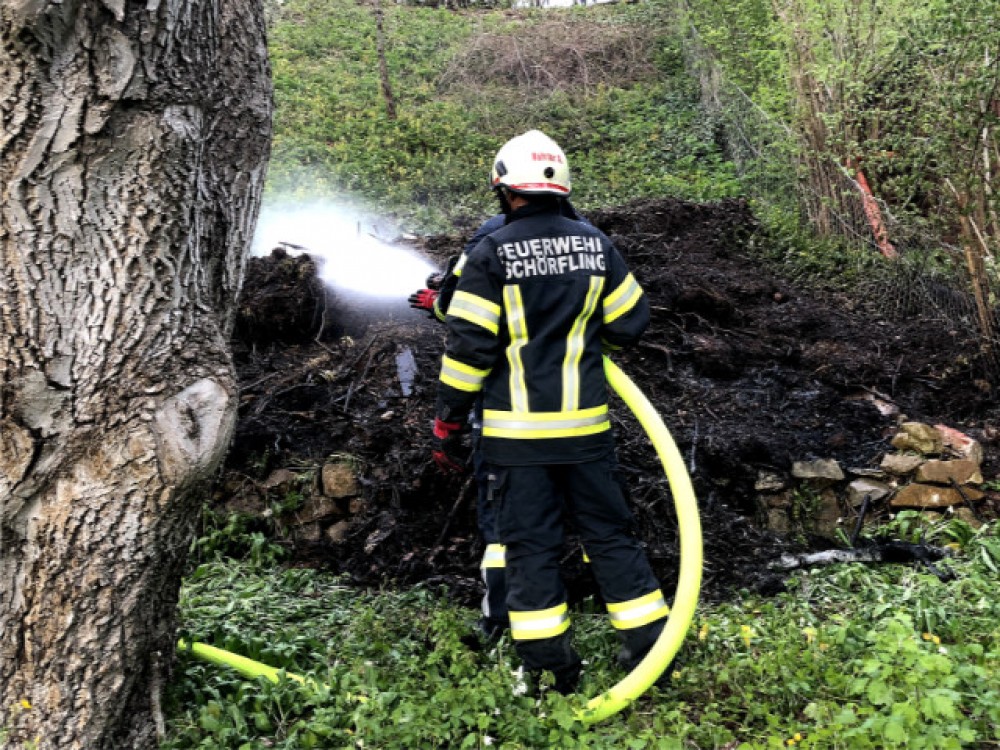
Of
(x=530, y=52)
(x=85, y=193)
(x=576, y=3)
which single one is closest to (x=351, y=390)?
(x=85, y=193)

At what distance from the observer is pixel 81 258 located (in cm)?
278

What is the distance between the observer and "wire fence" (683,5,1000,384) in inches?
225

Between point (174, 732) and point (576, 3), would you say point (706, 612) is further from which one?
point (576, 3)

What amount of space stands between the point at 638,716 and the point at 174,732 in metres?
1.67

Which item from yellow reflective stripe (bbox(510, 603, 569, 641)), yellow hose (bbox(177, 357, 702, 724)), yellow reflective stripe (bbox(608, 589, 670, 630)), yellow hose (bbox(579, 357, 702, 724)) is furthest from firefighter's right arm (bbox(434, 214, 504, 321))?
yellow reflective stripe (bbox(608, 589, 670, 630))

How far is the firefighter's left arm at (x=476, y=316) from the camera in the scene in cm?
337

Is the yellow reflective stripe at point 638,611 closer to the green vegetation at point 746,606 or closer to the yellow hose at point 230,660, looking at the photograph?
Result: the green vegetation at point 746,606

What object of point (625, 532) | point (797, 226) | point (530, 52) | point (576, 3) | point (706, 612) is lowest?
point (706, 612)

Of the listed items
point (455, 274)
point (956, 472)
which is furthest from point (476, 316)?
point (956, 472)

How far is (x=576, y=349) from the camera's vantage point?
11.4 ft

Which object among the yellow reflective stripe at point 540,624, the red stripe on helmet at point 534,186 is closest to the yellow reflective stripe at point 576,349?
the red stripe on helmet at point 534,186

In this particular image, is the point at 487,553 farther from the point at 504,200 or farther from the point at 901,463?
the point at 901,463

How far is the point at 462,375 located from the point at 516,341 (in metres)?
0.25

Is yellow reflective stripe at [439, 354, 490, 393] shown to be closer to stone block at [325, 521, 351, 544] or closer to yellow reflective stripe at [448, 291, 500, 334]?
yellow reflective stripe at [448, 291, 500, 334]
